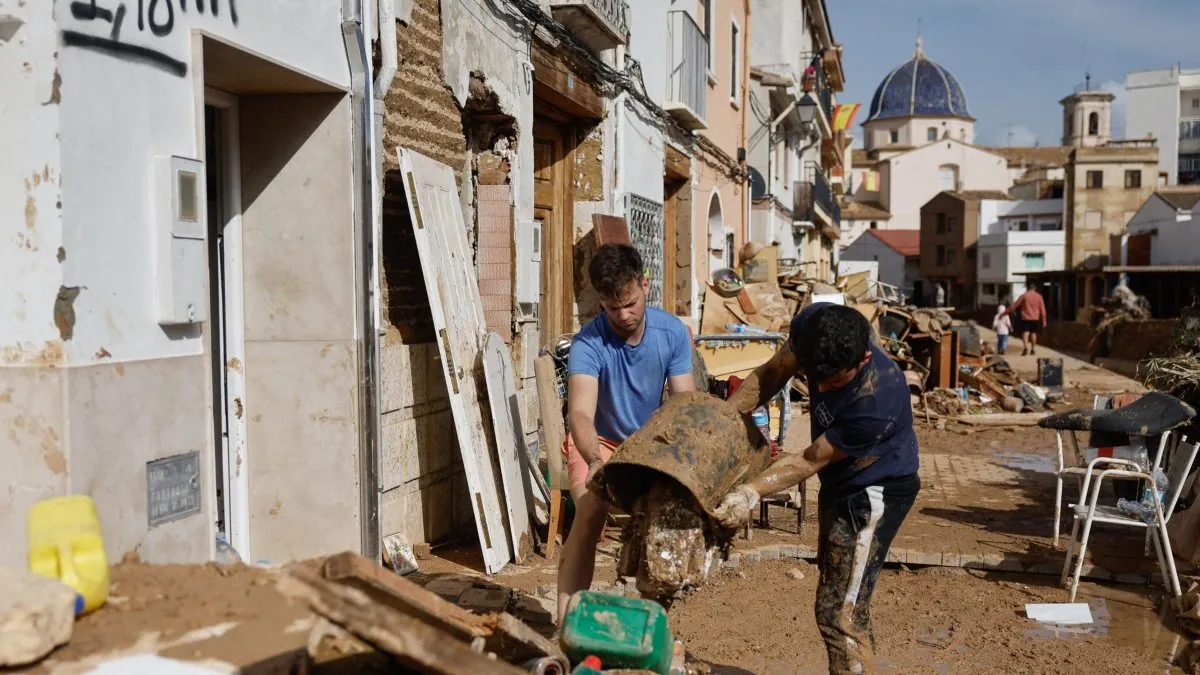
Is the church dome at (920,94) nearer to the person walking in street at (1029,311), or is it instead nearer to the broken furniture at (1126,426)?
the person walking in street at (1029,311)

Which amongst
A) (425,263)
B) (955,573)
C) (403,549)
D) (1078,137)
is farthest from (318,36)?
(1078,137)

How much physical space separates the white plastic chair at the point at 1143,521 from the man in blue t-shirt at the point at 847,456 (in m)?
2.25

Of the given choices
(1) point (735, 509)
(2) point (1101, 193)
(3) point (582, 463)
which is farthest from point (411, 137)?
(2) point (1101, 193)

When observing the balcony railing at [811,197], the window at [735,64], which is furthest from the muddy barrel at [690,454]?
the balcony railing at [811,197]

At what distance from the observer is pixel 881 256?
68812 millimetres

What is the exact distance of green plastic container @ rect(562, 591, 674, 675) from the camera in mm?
3580

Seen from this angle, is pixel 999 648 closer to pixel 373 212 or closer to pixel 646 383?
pixel 646 383

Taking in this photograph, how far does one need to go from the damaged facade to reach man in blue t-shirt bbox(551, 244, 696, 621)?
1.24m

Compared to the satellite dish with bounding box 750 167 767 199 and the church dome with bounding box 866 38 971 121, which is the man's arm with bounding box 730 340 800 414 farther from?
the church dome with bounding box 866 38 971 121

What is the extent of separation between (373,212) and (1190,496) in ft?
17.2

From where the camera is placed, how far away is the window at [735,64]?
1756cm

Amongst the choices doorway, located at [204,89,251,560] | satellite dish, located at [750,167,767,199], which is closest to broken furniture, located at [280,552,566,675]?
doorway, located at [204,89,251,560]

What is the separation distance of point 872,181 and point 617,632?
73536 mm

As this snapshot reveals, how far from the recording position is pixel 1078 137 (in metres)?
80.1
